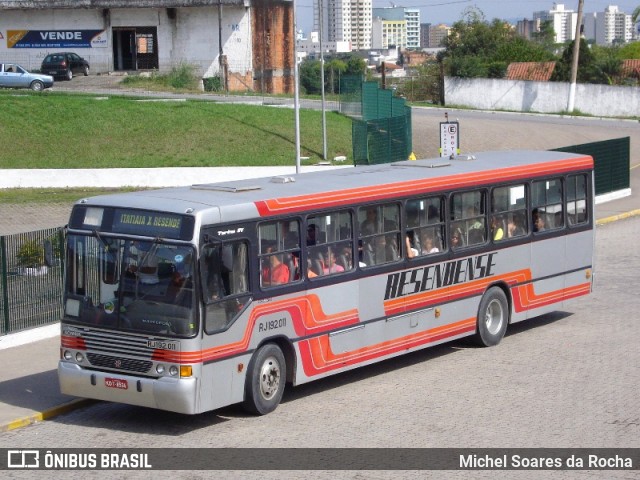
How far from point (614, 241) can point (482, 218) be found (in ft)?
39.2

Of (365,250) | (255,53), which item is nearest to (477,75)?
(255,53)

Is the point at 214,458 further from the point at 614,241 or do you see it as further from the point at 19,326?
the point at 614,241

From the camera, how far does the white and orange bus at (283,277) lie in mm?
12094

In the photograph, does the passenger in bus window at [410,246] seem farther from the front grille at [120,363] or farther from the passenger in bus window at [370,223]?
the front grille at [120,363]

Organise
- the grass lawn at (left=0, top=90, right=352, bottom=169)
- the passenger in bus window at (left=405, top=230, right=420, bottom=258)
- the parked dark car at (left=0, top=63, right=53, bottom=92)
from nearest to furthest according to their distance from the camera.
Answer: the passenger in bus window at (left=405, top=230, right=420, bottom=258) → the grass lawn at (left=0, top=90, right=352, bottom=169) → the parked dark car at (left=0, top=63, right=53, bottom=92)

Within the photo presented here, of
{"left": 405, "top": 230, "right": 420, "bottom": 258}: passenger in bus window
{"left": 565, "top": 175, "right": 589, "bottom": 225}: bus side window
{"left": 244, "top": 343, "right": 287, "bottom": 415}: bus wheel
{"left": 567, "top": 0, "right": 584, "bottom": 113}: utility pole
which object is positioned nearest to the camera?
{"left": 244, "top": 343, "right": 287, "bottom": 415}: bus wheel

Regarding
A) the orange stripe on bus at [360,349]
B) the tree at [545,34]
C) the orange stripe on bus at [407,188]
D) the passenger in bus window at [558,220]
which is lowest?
the orange stripe on bus at [360,349]

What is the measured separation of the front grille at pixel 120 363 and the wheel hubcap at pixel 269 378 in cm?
144

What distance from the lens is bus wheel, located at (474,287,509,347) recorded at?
1652cm

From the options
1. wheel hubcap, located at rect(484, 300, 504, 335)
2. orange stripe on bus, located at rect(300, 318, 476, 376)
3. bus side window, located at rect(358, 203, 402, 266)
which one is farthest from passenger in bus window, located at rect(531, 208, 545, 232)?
bus side window, located at rect(358, 203, 402, 266)

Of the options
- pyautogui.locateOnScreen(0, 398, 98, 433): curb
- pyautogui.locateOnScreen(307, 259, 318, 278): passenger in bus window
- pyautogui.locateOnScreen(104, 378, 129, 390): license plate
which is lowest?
pyautogui.locateOnScreen(0, 398, 98, 433): curb

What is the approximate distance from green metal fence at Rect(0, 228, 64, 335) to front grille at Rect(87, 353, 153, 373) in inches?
158

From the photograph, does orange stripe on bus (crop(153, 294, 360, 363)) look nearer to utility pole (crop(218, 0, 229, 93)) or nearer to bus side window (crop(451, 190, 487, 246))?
bus side window (crop(451, 190, 487, 246))

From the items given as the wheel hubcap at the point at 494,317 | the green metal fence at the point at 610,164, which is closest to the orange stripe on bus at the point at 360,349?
the wheel hubcap at the point at 494,317
